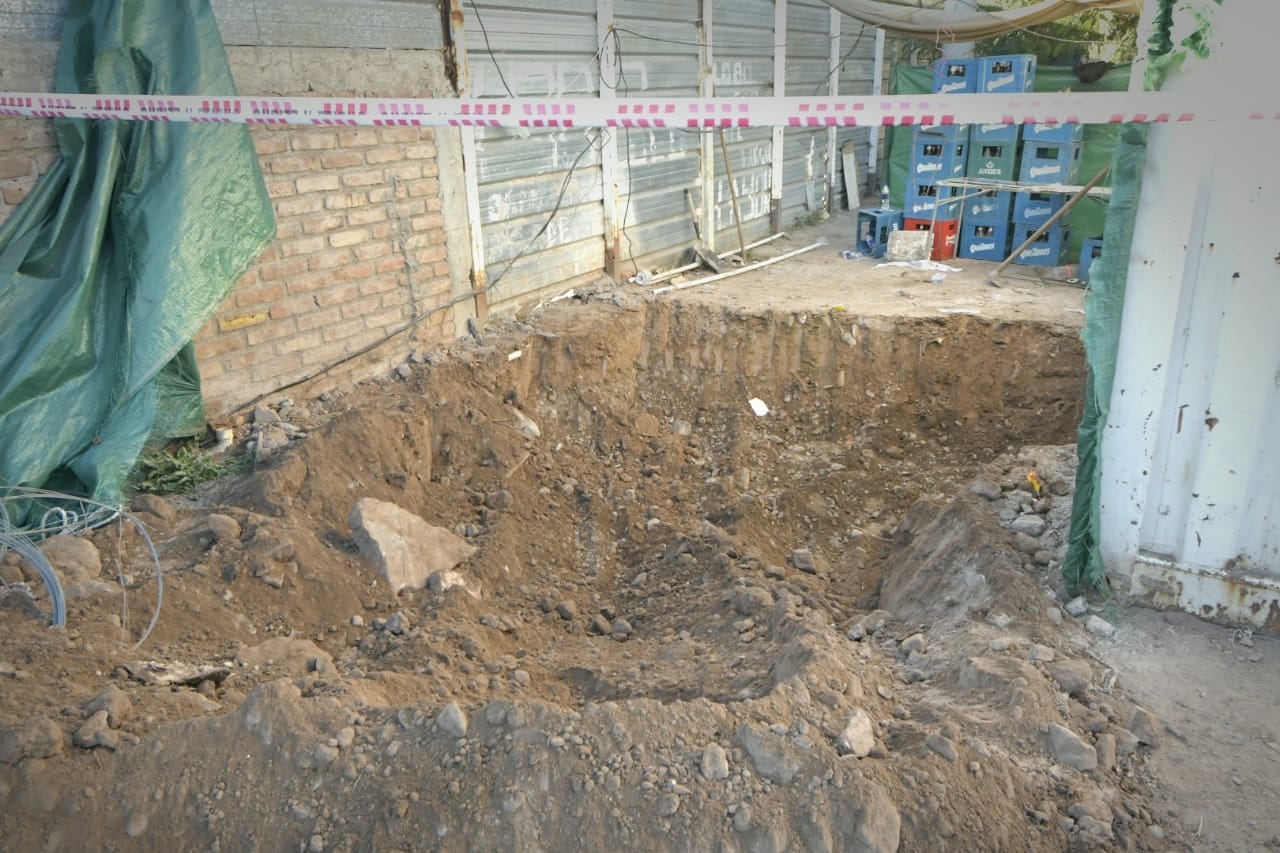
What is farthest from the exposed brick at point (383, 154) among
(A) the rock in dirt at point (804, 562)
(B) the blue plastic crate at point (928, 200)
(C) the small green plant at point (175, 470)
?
(B) the blue plastic crate at point (928, 200)

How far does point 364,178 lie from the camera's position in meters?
5.56

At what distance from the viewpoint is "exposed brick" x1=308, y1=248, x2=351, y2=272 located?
5370 millimetres

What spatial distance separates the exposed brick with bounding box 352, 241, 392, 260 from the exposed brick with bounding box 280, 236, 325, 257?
29cm

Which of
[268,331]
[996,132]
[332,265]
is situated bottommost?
[268,331]

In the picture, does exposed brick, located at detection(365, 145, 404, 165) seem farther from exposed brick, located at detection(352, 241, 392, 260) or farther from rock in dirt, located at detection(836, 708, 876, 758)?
rock in dirt, located at detection(836, 708, 876, 758)

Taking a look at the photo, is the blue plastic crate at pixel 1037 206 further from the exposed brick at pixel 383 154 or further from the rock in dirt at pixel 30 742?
the rock in dirt at pixel 30 742

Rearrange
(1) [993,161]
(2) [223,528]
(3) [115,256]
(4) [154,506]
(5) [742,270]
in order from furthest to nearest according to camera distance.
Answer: (1) [993,161]
(5) [742,270]
(3) [115,256]
(4) [154,506]
(2) [223,528]

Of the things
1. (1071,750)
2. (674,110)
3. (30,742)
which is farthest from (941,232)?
(30,742)

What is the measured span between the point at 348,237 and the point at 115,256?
147cm

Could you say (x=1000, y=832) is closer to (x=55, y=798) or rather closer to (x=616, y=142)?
(x=55, y=798)

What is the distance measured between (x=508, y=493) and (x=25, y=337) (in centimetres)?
248

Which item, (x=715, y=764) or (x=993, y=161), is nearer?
(x=715, y=764)

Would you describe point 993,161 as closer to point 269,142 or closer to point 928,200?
point 928,200

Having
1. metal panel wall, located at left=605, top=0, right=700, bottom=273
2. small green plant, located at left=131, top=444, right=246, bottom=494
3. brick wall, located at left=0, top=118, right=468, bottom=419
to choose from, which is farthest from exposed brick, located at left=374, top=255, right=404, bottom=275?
metal panel wall, located at left=605, top=0, right=700, bottom=273
